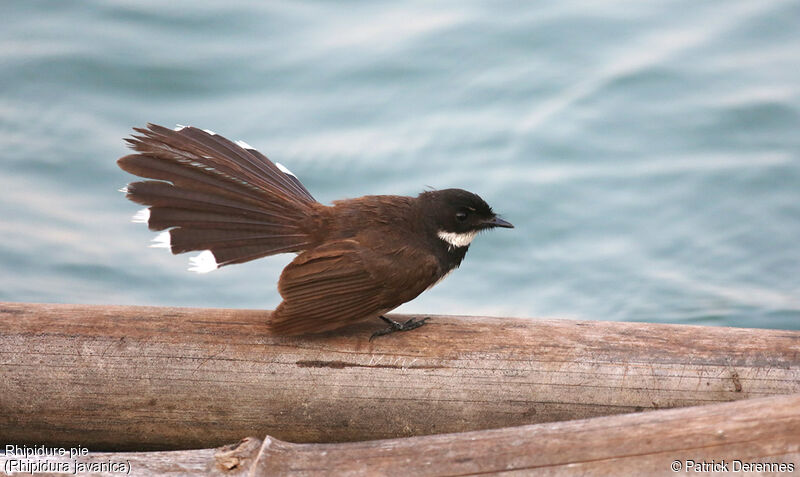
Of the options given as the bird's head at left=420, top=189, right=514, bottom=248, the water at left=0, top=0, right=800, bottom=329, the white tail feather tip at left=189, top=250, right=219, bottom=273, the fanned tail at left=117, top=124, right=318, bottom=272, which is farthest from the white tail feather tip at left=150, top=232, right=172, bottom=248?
the water at left=0, top=0, right=800, bottom=329

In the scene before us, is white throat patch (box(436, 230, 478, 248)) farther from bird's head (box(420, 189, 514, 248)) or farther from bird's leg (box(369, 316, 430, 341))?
bird's leg (box(369, 316, 430, 341))

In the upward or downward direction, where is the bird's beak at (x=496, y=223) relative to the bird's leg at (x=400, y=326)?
upward

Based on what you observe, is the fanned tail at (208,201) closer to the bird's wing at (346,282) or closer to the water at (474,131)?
the bird's wing at (346,282)

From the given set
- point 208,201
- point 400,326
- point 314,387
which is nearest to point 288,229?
point 208,201

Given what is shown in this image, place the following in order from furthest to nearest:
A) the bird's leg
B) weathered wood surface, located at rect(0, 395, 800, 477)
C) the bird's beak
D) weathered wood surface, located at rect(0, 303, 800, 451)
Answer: the bird's beak, the bird's leg, weathered wood surface, located at rect(0, 303, 800, 451), weathered wood surface, located at rect(0, 395, 800, 477)

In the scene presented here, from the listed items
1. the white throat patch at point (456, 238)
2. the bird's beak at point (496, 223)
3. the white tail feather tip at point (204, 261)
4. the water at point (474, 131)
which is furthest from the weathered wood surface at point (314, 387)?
the water at point (474, 131)

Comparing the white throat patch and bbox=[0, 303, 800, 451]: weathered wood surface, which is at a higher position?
the white throat patch

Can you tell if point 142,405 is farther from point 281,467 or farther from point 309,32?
point 309,32
